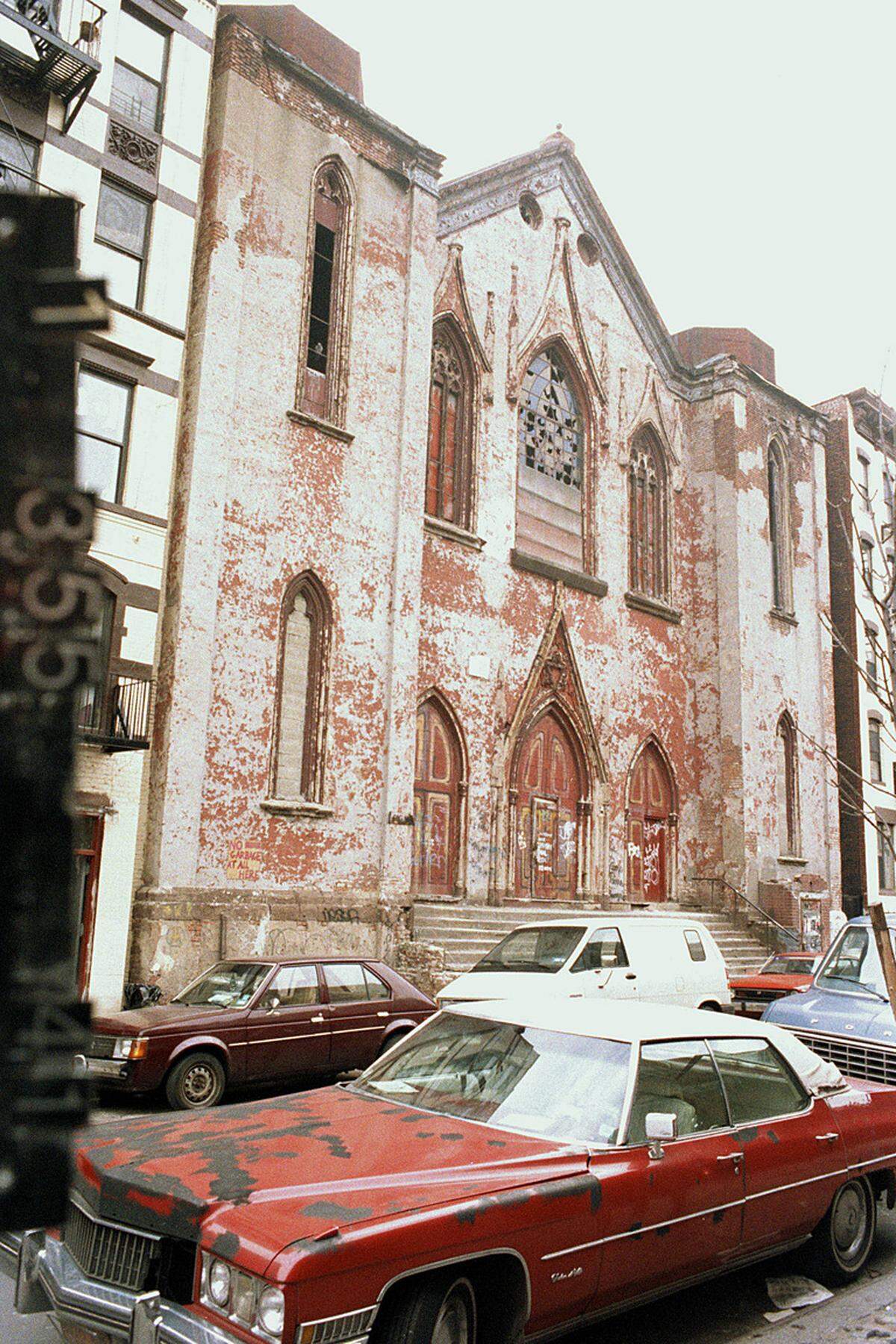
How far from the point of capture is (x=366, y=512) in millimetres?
20328

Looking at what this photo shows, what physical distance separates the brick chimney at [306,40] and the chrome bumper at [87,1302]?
20824mm

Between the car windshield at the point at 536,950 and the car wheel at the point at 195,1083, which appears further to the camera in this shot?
the car windshield at the point at 536,950

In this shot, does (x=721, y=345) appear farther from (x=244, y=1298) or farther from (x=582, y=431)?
(x=244, y=1298)

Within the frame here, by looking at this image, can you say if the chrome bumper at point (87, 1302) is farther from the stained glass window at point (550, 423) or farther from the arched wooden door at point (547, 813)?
the stained glass window at point (550, 423)

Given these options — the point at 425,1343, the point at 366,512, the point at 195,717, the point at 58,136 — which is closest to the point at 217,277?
the point at 58,136

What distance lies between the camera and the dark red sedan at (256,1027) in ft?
33.3

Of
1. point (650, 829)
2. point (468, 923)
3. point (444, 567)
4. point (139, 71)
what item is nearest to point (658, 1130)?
point (468, 923)

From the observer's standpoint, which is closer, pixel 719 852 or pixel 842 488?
pixel 719 852

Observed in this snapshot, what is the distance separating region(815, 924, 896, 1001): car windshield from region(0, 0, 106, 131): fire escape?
1479cm

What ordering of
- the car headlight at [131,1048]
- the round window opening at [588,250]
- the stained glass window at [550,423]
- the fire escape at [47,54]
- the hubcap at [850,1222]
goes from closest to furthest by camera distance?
the hubcap at [850,1222] < the car headlight at [131,1048] < the fire escape at [47,54] < the stained glass window at [550,423] < the round window opening at [588,250]

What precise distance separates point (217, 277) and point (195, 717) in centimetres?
721

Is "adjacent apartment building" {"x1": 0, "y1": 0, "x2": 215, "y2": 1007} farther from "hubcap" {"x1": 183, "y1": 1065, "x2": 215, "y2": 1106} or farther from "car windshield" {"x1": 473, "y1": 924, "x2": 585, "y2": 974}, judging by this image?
"car windshield" {"x1": 473, "y1": 924, "x2": 585, "y2": 974}

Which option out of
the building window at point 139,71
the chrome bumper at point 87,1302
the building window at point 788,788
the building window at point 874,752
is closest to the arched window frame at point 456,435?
the building window at point 139,71

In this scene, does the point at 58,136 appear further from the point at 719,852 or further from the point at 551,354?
the point at 719,852
